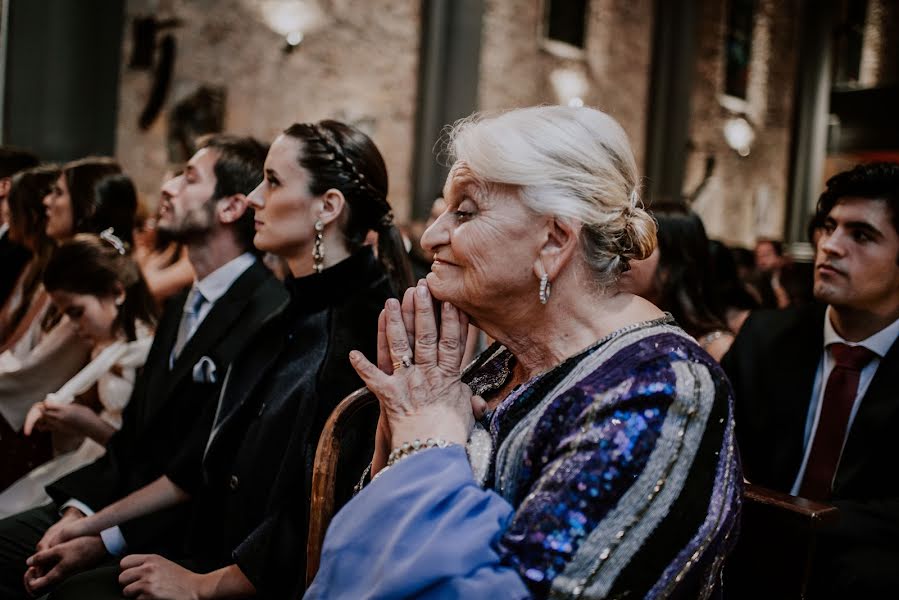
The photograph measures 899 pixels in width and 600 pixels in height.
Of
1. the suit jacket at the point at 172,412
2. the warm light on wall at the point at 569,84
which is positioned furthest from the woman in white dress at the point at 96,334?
the warm light on wall at the point at 569,84

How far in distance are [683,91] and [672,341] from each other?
12.5 meters

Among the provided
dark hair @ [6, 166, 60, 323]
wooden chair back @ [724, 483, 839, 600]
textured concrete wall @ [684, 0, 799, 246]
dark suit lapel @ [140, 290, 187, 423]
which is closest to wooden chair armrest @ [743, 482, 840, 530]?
wooden chair back @ [724, 483, 839, 600]

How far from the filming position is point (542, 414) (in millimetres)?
1415

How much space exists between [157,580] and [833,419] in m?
1.84

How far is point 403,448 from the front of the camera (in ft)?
4.73

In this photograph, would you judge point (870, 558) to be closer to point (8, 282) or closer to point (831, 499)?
point (831, 499)

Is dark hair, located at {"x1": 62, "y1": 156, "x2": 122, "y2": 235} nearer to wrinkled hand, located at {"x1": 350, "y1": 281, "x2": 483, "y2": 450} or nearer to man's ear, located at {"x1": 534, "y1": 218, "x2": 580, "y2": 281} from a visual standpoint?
wrinkled hand, located at {"x1": 350, "y1": 281, "x2": 483, "y2": 450}

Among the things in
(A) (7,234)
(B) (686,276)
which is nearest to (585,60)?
(A) (7,234)

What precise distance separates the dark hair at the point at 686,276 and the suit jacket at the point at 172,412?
4.90 feet

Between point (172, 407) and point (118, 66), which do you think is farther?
point (118, 66)

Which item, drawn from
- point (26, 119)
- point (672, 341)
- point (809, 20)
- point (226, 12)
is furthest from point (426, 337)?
point (809, 20)

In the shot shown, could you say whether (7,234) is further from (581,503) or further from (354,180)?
→ (581,503)

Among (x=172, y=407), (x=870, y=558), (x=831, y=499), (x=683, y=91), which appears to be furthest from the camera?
(x=683, y=91)

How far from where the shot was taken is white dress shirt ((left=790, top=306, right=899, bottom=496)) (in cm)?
241
